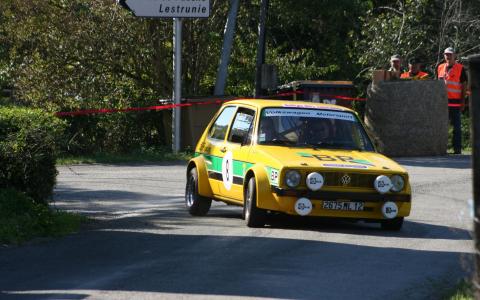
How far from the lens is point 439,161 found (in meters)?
21.6

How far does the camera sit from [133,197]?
16.3 meters

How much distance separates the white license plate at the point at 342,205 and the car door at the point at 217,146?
6.44ft

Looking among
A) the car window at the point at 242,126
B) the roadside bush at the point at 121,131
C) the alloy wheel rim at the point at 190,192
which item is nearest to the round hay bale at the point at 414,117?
the roadside bush at the point at 121,131

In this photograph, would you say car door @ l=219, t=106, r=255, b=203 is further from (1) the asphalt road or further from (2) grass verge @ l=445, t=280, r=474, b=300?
(2) grass verge @ l=445, t=280, r=474, b=300

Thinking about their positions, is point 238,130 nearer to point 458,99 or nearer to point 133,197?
A: point 133,197

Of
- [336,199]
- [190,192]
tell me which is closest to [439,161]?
[190,192]

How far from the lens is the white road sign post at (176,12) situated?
74.4ft

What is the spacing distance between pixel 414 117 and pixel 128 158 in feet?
18.0

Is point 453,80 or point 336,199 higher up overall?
point 453,80

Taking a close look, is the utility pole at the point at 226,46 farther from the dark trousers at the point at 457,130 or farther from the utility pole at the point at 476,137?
the utility pole at the point at 476,137

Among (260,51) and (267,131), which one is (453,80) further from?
(267,131)

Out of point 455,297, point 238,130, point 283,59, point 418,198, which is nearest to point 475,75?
point 455,297

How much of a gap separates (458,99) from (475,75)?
18823mm

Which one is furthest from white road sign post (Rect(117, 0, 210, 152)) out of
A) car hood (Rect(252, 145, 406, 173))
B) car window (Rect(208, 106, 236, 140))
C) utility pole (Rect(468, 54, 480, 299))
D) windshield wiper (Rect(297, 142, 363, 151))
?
utility pole (Rect(468, 54, 480, 299))
